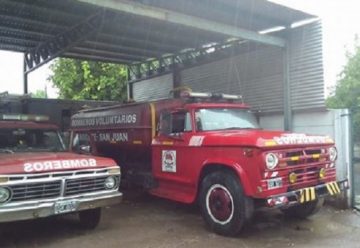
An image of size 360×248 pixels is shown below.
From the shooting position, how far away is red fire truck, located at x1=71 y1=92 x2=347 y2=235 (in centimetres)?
677

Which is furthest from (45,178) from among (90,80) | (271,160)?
(90,80)

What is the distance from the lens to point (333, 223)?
322 inches

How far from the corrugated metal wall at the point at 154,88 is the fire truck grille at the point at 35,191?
32.0 ft

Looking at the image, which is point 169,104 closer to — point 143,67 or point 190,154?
point 190,154

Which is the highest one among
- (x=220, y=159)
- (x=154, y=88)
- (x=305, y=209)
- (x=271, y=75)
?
(x=154, y=88)

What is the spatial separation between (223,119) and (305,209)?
2.28 metres

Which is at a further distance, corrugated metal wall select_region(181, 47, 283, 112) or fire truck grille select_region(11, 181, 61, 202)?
corrugated metal wall select_region(181, 47, 283, 112)

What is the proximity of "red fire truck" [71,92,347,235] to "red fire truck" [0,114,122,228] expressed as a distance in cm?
157

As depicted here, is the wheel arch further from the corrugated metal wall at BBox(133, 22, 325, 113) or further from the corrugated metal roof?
the corrugated metal wall at BBox(133, 22, 325, 113)

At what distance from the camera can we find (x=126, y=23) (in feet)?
38.2

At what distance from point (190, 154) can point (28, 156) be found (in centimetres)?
280

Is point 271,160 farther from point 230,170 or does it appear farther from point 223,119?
point 223,119

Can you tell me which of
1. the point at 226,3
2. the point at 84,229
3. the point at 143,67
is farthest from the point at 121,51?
the point at 84,229

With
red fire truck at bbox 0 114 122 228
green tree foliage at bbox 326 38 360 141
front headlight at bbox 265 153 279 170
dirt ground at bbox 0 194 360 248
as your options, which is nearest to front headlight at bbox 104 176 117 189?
red fire truck at bbox 0 114 122 228
